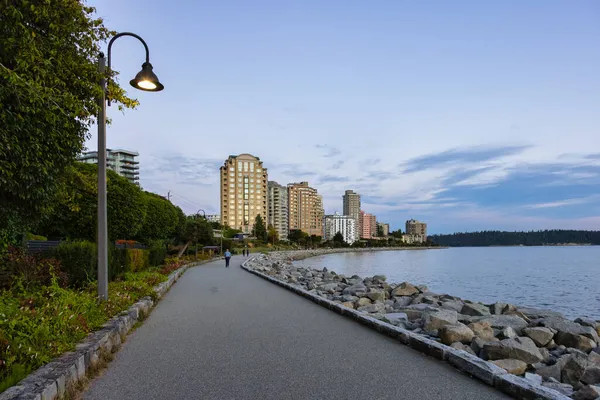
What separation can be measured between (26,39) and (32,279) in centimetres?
636

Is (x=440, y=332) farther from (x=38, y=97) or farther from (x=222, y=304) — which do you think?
(x=38, y=97)

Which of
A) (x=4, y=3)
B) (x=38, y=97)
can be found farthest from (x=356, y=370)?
(x=4, y=3)

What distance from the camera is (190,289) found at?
17031mm

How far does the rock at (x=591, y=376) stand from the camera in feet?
20.9

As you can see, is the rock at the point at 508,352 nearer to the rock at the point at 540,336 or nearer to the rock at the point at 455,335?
the rock at the point at 455,335

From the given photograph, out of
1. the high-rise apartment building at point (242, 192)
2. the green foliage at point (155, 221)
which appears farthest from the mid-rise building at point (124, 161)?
the green foliage at point (155, 221)

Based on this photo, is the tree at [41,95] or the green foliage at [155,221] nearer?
the tree at [41,95]

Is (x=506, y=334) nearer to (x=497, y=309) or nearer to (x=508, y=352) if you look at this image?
(x=508, y=352)

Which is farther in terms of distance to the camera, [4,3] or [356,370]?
[4,3]

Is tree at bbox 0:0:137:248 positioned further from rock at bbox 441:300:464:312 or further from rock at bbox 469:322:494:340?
rock at bbox 441:300:464:312

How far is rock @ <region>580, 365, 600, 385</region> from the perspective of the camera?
20.9 ft

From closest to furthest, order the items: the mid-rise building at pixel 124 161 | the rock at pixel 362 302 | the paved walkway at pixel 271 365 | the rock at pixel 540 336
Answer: the paved walkway at pixel 271 365 < the rock at pixel 540 336 < the rock at pixel 362 302 < the mid-rise building at pixel 124 161

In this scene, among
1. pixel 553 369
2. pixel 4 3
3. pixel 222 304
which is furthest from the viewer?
pixel 222 304

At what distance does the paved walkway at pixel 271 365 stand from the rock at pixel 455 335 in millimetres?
947
